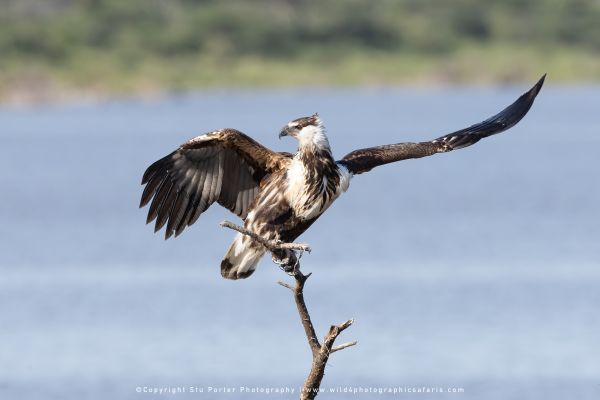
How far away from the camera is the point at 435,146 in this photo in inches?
420

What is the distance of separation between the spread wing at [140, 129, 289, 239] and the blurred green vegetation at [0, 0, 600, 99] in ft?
177

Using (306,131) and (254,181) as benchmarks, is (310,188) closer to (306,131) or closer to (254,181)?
(306,131)

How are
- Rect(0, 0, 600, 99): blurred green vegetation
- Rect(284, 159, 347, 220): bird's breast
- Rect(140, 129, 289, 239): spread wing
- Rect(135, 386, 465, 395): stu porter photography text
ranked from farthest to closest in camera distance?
Rect(0, 0, 600, 99): blurred green vegetation
Rect(135, 386, 465, 395): stu porter photography text
Rect(140, 129, 289, 239): spread wing
Rect(284, 159, 347, 220): bird's breast

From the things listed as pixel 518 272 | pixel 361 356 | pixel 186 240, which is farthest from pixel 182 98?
pixel 361 356

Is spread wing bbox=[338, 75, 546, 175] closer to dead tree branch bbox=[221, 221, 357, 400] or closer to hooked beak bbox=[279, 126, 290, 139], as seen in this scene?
hooked beak bbox=[279, 126, 290, 139]

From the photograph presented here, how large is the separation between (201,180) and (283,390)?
Answer: 4.78m

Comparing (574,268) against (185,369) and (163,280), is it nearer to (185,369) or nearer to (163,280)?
(163,280)

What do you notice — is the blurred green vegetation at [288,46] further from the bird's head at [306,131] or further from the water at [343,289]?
the bird's head at [306,131]

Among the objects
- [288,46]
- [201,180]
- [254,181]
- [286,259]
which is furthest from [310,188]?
[288,46]

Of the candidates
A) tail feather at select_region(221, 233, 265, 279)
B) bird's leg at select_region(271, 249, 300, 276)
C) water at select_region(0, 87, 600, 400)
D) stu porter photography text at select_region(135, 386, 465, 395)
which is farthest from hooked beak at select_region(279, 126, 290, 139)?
water at select_region(0, 87, 600, 400)

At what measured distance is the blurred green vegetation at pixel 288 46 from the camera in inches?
2655

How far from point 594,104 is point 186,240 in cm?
3740

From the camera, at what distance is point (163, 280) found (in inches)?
867

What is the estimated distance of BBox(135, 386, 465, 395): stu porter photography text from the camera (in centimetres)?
1432
